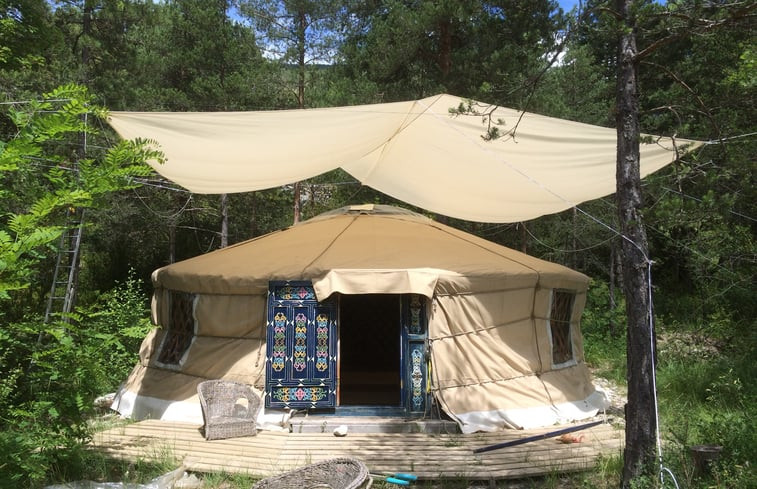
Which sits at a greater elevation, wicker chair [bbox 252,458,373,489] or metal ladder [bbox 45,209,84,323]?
metal ladder [bbox 45,209,84,323]

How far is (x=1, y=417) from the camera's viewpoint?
2.78 meters

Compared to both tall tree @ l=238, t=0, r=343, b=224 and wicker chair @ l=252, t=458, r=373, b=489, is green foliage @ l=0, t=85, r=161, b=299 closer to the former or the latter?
wicker chair @ l=252, t=458, r=373, b=489

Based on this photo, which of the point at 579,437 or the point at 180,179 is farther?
the point at 579,437

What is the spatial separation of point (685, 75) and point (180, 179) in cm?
603

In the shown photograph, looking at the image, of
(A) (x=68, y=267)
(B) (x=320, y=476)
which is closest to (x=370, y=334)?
(A) (x=68, y=267)

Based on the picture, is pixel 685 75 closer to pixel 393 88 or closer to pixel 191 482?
pixel 393 88

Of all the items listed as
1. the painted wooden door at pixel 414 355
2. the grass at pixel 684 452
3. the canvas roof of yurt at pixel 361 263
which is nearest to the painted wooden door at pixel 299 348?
the canvas roof of yurt at pixel 361 263

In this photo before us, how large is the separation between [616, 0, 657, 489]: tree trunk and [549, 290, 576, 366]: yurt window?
102 inches

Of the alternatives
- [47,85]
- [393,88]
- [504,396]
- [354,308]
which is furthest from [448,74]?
[47,85]

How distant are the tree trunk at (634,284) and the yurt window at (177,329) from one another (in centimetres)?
357

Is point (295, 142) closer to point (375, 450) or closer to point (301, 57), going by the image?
point (375, 450)

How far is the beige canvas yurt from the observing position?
471cm

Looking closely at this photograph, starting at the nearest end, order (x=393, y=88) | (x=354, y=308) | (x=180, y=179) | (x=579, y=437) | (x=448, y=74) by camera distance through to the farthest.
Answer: (x=180, y=179)
(x=579, y=437)
(x=354, y=308)
(x=448, y=74)
(x=393, y=88)

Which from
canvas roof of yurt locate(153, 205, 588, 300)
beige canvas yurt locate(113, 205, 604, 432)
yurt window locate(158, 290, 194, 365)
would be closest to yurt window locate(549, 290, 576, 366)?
beige canvas yurt locate(113, 205, 604, 432)
